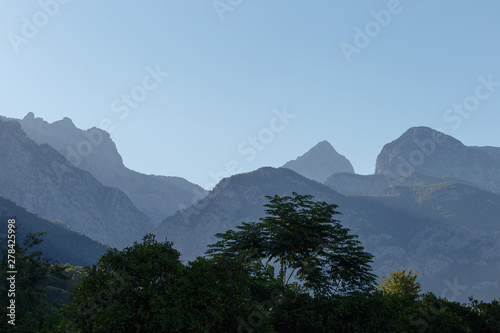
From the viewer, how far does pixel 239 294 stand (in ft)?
61.7

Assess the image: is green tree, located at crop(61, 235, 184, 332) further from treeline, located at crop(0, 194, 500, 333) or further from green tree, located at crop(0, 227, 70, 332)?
green tree, located at crop(0, 227, 70, 332)

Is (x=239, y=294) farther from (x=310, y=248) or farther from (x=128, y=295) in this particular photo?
(x=310, y=248)

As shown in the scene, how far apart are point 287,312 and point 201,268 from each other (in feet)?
21.7

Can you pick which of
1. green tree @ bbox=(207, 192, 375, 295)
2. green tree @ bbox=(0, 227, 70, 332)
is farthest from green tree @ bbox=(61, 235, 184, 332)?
green tree @ bbox=(207, 192, 375, 295)

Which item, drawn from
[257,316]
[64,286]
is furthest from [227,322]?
[64,286]

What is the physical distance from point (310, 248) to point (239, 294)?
1006cm

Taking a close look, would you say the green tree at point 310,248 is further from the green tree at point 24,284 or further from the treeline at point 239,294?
the green tree at point 24,284

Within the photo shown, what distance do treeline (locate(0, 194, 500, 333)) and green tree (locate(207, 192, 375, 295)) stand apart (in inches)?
2.7

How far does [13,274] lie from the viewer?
2023 centimetres

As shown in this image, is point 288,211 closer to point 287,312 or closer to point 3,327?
point 287,312

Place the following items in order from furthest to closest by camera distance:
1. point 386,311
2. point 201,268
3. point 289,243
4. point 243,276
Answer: point 289,243 → point 386,311 → point 243,276 → point 201,268

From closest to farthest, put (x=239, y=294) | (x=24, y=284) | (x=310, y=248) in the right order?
(x=239, y=294) → (x=24, y=284) → (x=310, y=248)

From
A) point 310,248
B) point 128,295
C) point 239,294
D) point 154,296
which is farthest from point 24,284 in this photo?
point 310,248

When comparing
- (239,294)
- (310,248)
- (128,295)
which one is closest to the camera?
(128,295)
